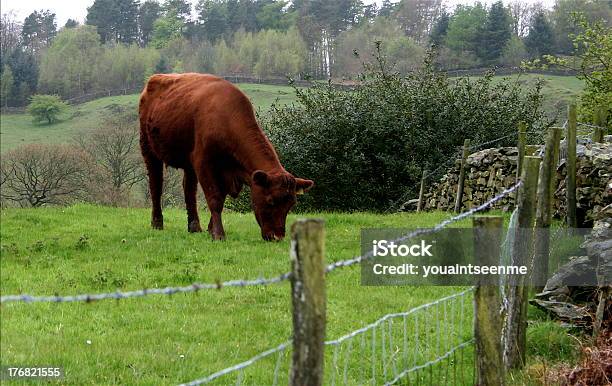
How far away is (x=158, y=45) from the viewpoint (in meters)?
95.9

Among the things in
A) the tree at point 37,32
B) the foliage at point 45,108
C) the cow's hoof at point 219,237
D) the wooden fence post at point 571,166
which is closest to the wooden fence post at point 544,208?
the wooden fence post at point 571,166

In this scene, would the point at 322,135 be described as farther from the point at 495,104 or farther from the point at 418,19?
the point at 418,19

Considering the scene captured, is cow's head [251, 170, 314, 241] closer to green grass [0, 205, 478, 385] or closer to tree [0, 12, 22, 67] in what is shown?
green grass [0, 205, 478, 385]

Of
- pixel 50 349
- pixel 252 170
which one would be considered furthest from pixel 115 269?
pixel 50 349

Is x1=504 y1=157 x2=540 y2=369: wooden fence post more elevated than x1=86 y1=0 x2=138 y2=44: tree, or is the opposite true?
x1=86 y1=0 x2=138 y2=44: tree

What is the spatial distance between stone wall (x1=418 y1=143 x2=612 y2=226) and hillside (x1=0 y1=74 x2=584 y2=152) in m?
33.0

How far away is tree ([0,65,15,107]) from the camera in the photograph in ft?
235

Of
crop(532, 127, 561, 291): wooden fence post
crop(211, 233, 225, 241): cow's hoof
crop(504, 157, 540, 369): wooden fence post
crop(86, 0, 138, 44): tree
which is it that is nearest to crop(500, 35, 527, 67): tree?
crop(211, 233, 225, 241): cow's hoof

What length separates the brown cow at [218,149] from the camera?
1048 cm

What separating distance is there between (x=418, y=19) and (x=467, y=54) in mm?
26705

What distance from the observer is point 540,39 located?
5991 cm

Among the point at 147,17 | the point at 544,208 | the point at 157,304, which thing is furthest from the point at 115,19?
the point at 544,208

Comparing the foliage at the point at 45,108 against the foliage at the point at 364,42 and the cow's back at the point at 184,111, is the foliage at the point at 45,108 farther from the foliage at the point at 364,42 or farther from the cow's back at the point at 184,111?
the cow's back at the point at 184,111

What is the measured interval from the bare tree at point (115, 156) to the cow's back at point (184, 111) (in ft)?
81.5
